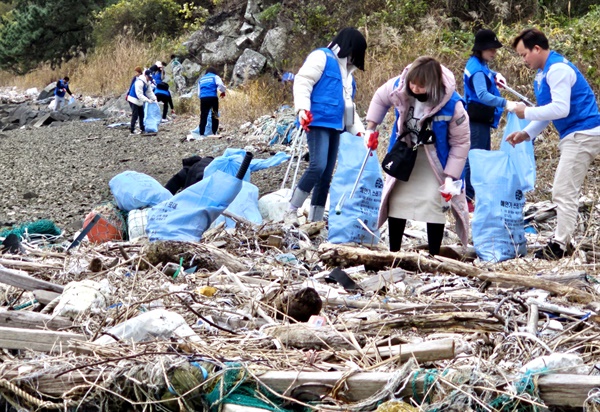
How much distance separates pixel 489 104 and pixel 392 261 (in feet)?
10.5

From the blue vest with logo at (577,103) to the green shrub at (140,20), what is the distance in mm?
28841

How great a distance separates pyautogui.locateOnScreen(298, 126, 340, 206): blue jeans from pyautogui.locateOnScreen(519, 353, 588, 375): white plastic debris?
4.14m

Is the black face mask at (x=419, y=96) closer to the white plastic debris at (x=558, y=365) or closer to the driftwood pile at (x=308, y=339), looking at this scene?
the driftwood pile at (x=308, y=339)

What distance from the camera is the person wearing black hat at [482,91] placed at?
7910mm

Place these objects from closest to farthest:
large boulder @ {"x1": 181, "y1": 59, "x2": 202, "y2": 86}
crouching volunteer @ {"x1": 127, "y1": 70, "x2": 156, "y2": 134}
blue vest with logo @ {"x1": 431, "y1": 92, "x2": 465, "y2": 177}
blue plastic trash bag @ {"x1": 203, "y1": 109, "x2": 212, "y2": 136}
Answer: blue vest with logo @ {"x1": 431, "y1": 92, "x2": 465, "y2": 177} → blue plastic trash bag @ {"x1": 203, "y1": 109, "x2": 212, "y2": 136} → crouching volunteer @ {"x1": 127, "y1": 70, "x2": 156, "y2": 134} → large boulder @ {"x1": 181, "y1": 59, "x2": 202, "y2": 86}

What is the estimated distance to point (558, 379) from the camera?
2930 millimetres

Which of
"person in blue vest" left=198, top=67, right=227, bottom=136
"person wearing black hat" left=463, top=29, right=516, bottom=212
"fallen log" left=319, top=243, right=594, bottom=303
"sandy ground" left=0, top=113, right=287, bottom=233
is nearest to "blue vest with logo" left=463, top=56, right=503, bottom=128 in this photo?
"person wearing black hat" left=463, top=29, right=516, bottom=212

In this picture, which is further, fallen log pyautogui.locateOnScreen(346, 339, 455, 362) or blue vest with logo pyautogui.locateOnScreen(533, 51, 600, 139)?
blue vest with logo pyautogui.locateOnScreen(533, 51, 600, 139)

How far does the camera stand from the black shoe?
6.16 m

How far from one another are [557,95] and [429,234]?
1.26 m

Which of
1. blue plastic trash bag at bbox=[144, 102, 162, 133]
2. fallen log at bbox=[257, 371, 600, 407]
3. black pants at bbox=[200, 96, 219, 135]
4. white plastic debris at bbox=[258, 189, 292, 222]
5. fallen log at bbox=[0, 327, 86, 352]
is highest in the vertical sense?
A: fallen log at bbox=[257, 371, 600, 407]

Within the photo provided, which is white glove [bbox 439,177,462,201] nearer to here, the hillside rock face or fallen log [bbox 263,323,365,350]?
fallen log [bbox 263,323,365,350]

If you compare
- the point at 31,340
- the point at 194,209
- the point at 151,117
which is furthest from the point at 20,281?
the point at 151,117

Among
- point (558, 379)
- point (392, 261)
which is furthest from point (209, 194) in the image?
point (558, 379)
